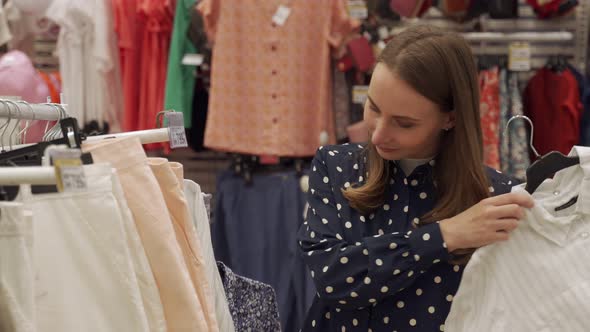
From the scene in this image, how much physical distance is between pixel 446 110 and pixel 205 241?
1.95 feet

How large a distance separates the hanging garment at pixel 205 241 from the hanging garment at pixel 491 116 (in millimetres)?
1875

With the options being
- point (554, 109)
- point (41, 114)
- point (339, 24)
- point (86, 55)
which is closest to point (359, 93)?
point (339, 24)

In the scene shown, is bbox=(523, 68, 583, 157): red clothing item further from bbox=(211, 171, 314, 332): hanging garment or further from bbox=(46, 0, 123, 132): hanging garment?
bbox=(46, 0, 123, 132): hanging garment

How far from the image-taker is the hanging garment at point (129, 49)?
3.37 meters

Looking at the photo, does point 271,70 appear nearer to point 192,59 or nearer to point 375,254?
point 192,59

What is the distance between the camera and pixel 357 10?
127 inches

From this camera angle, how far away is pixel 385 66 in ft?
4.81

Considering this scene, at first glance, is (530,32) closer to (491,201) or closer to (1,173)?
(491,201)

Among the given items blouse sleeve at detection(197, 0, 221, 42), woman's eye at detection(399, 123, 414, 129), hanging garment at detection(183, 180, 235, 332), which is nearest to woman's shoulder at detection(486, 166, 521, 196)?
woman's eye at detection(399, 123, 414, 129)

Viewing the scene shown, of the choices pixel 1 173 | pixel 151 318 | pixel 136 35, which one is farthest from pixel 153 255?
pixel 136 35

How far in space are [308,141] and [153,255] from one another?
6.55 ft

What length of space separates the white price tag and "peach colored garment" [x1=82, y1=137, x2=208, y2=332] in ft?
Result: 1.13

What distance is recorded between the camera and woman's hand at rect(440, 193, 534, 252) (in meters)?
1.37

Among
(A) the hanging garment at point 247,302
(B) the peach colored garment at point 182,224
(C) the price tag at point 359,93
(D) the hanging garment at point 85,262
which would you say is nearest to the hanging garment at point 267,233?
(C) the price tag at point 359,93
